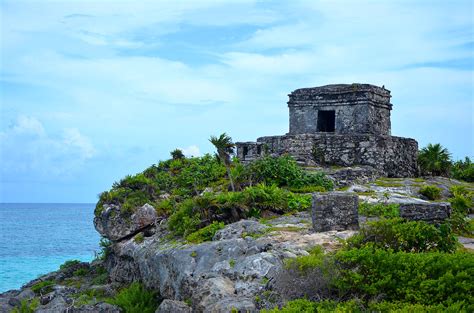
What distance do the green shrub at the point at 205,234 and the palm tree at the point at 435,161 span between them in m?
12.6

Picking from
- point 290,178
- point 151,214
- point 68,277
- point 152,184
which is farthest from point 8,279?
point 290,178

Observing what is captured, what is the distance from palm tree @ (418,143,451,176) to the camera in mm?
23406

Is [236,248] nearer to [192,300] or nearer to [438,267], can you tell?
[192,300]

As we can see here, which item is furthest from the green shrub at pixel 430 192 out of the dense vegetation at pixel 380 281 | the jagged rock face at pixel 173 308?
the jagged rock face at pixel 173 308

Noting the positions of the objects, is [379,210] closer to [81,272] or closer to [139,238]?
[139,238]

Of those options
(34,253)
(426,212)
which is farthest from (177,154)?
(34,253)

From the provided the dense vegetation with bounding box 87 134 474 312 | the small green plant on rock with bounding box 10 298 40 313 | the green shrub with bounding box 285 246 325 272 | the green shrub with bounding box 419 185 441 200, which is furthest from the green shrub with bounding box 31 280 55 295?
the green shrub with bounding box 285 246 325 272

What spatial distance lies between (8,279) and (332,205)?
3477 cm

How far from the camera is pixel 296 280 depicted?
8656mm

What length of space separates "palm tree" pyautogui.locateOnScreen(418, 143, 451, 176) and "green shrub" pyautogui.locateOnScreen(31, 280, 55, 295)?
48.6ft

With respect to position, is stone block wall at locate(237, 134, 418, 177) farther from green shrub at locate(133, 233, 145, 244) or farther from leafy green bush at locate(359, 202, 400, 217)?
green shrub at locate(133, 233, 145, 244)

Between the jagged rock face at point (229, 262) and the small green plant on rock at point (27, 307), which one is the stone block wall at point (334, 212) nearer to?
the jagged rock face at point (229, 262)

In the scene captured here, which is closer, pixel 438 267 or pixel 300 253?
pixel 438 267

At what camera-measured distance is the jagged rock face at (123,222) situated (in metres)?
17.5
